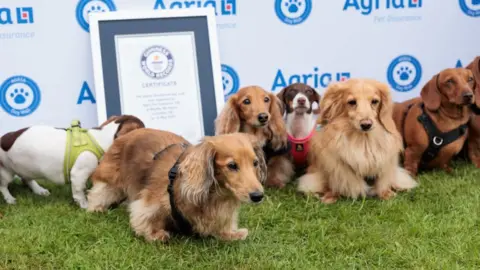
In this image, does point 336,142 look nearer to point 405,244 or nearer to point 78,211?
point 405,244

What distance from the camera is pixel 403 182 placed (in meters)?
4.07

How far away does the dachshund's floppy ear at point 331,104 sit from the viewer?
3824mm

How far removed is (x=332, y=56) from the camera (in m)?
5.49

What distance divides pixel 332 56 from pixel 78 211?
3019 mm

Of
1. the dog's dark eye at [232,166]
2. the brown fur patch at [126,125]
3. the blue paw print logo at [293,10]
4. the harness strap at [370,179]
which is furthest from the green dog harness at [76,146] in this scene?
the blue paw print logo at [293,10]

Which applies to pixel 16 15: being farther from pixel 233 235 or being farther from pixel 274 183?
pixel 233 235

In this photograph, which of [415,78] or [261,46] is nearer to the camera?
[261,46]

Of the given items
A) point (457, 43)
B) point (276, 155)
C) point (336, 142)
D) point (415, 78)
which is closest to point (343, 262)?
point (336, 142)

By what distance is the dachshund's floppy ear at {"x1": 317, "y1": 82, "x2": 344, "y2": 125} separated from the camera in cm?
382

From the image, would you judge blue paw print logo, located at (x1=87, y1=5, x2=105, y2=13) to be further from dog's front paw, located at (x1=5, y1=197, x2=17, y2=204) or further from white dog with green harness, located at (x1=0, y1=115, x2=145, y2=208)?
dog's front paw, located at (x1=5, y1=197, x2=17, y2=204)

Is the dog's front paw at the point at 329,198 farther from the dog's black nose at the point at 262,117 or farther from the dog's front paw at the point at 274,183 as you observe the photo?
the dog's black nose at the point at 262,117

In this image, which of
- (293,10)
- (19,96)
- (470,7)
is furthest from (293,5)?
(19,96)

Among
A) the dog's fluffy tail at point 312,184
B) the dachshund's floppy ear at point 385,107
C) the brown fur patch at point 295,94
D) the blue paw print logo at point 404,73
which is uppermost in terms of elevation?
the blue paw print logo at point 404,73

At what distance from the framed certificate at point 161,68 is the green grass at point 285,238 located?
48.9 inches
